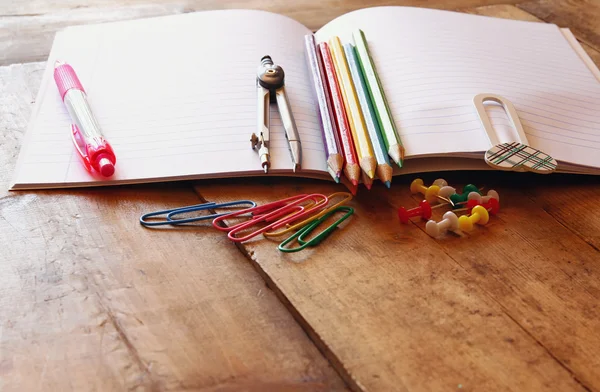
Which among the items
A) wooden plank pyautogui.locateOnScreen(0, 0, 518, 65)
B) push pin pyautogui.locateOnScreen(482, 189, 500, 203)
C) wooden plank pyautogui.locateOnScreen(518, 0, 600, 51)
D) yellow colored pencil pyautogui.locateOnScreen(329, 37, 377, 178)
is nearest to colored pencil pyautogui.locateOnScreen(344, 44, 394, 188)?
yellow colored pencil pyautogui.locateOnScreen(329, 37, 377, 178)

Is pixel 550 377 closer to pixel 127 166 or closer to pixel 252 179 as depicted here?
pixel 252 179

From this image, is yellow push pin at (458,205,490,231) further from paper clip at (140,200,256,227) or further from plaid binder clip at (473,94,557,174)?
paper clip at (140,200,256,227)

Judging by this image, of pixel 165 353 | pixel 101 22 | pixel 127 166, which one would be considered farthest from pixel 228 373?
pixel 101 22

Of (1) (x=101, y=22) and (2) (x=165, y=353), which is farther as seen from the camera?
(1) (x=101, y=22)

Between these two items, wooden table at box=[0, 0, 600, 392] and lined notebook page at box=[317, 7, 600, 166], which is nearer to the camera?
wooden table at box=[0, 0, 600, 392]

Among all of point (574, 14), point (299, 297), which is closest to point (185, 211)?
point (299, 297)

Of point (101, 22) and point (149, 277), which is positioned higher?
point (101, 22)

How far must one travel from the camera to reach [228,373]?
1.83ft

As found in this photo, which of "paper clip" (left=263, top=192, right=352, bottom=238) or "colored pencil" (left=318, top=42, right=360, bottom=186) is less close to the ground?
"colored pencil" (left=318, top=42, right=360, bottom=186)

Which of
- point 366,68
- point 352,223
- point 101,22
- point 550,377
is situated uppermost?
point 101,22

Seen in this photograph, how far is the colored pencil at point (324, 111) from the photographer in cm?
76

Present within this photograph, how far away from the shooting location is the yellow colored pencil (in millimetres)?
747

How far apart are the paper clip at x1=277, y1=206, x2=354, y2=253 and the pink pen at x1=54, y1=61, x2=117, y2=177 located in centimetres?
23

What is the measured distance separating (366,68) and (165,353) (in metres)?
0.49
